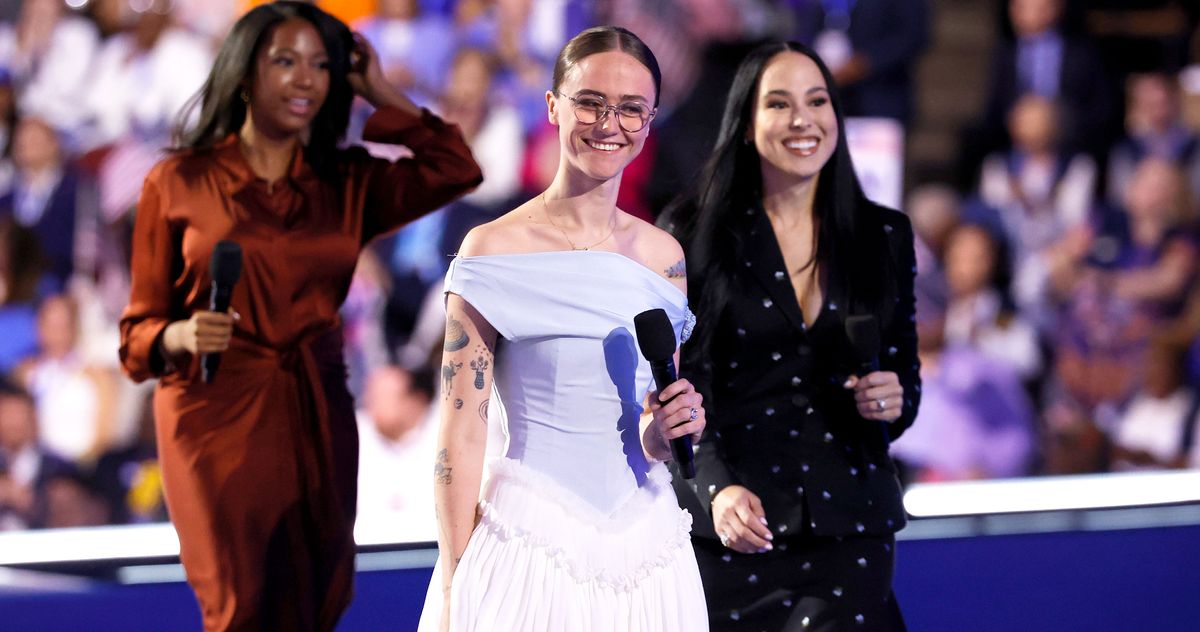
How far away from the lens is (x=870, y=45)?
5.38 meters

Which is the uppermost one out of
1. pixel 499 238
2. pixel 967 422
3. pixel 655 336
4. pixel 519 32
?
pixel 519 32

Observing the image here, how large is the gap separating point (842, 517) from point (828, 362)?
26cm

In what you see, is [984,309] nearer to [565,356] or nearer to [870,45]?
[870,45]

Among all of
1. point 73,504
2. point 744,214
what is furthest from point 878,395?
point 73,504

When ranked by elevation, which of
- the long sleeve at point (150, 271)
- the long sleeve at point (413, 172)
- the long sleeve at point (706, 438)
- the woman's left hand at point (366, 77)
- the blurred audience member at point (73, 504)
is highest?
the woman's left hand at point (366, 77)

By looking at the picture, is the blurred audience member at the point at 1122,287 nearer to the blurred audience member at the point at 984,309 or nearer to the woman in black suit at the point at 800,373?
the blurred audience member at the point at 984,309

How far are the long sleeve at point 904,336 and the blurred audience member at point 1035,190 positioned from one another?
10.1ft

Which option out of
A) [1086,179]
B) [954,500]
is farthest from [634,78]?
[1086,179]

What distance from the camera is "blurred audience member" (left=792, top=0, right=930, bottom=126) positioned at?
5.31 m

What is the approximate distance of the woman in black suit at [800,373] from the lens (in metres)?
2.33

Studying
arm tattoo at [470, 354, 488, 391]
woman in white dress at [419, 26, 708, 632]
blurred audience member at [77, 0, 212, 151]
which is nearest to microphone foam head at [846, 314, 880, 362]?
woman in white dress at [419, 26, 708, 632]

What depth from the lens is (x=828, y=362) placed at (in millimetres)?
2381

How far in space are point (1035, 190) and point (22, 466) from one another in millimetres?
3885

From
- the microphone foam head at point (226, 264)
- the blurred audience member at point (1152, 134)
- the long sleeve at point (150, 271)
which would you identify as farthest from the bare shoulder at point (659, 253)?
the blurred audience member at point (1152, 134)
